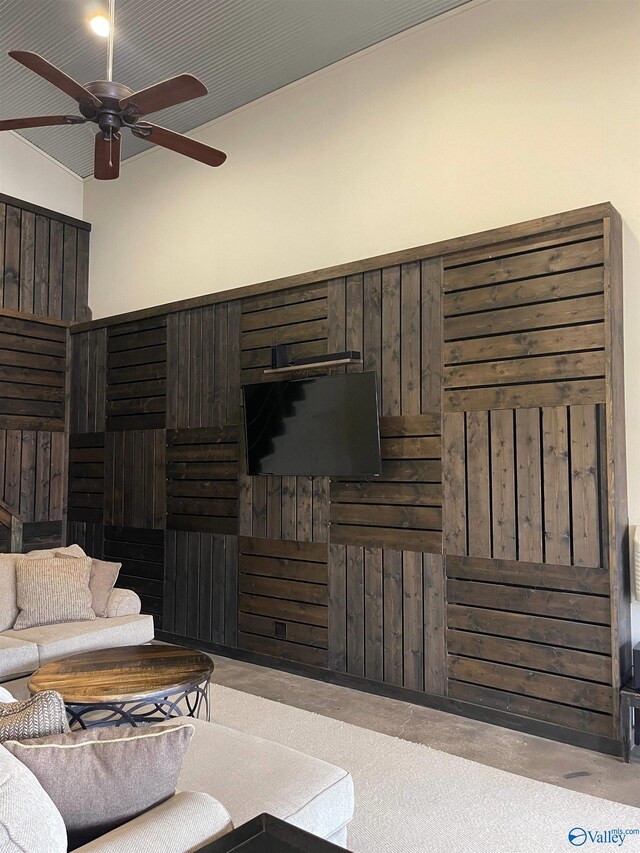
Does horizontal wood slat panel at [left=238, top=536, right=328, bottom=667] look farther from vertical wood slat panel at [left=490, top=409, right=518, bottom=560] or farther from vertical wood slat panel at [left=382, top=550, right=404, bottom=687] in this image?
vertical wood slat panel at [left=490, top=409, right=518, bottom=560]

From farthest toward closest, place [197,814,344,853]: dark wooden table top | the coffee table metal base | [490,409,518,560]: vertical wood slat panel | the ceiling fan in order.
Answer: [490,409,518,560]: vertical wood slat panel
the ceiling fan
the coffee table metal base
[197,814,344,853]: dark wooden table top

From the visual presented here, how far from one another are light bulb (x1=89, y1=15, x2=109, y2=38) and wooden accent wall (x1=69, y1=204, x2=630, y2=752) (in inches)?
77.2

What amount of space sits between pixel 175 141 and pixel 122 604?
2769 millimetres

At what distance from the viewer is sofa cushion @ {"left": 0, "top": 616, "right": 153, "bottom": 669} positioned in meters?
3.67

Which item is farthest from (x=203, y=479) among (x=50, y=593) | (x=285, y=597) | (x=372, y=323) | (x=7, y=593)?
(x=372, y=323)

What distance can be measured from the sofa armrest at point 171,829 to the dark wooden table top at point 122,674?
1.22 m

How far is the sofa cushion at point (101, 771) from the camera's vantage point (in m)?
1.45

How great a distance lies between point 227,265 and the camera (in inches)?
216

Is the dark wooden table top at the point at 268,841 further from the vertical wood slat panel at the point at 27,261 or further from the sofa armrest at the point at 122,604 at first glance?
the vertical wood slat panel at the point at 27,261

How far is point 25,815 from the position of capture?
1.24 metres

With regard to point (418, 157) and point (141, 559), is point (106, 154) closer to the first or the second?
point (418, 157)

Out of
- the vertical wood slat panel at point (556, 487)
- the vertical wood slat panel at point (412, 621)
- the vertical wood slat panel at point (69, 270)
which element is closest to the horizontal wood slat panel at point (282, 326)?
the vertical wood slat panel at point (412, 621)

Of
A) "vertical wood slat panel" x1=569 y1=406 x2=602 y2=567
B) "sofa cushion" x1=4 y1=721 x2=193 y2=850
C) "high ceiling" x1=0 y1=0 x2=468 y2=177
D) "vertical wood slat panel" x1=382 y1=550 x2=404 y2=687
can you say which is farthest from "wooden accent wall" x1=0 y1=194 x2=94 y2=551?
"sofa cushion" x1=4 y1=721 x2=193 y2=850

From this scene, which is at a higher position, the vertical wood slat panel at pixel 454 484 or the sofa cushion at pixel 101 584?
the vertical wood slat panel at pixel 454 484
